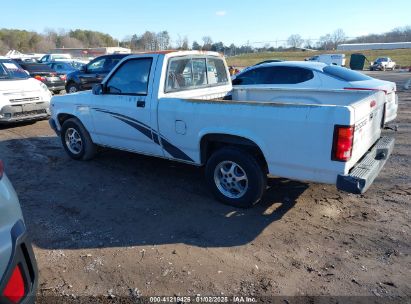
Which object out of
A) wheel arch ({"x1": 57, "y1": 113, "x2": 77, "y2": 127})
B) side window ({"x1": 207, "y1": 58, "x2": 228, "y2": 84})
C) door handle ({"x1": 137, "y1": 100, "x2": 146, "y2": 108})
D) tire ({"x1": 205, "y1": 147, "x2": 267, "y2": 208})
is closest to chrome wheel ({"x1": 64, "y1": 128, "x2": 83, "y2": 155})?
wheel arch ({"x1": 57, "y1": 113, "x2": 77, "y2": 127})

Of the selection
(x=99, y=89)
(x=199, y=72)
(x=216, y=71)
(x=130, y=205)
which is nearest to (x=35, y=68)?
(x=99, y=89)

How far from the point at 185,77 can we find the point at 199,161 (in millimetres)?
1395

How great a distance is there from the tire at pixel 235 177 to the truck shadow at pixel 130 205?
149 millimetres

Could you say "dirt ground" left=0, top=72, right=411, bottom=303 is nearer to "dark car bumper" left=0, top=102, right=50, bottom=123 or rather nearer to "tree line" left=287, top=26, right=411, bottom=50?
"dark car bumper" left=0, top=102, right=50, bottom=123

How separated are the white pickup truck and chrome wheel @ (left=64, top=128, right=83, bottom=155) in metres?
0.02

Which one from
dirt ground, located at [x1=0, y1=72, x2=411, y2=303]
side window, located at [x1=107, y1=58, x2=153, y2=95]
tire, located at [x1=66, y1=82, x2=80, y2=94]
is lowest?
dirt ground, located at [x1=0, y1=72, x2=411, y2=303]

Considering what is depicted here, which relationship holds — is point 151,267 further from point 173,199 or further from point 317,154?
point 317,154

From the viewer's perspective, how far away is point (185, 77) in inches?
211

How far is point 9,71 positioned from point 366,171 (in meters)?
9.58

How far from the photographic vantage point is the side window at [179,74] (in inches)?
199

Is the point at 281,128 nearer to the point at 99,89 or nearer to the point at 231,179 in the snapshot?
the point at 231,179

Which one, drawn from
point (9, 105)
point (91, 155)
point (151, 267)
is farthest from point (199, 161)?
point (9, 105)

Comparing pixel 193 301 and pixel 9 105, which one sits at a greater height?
pixel 9 105

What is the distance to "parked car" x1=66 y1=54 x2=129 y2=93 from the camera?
47.0 feet
